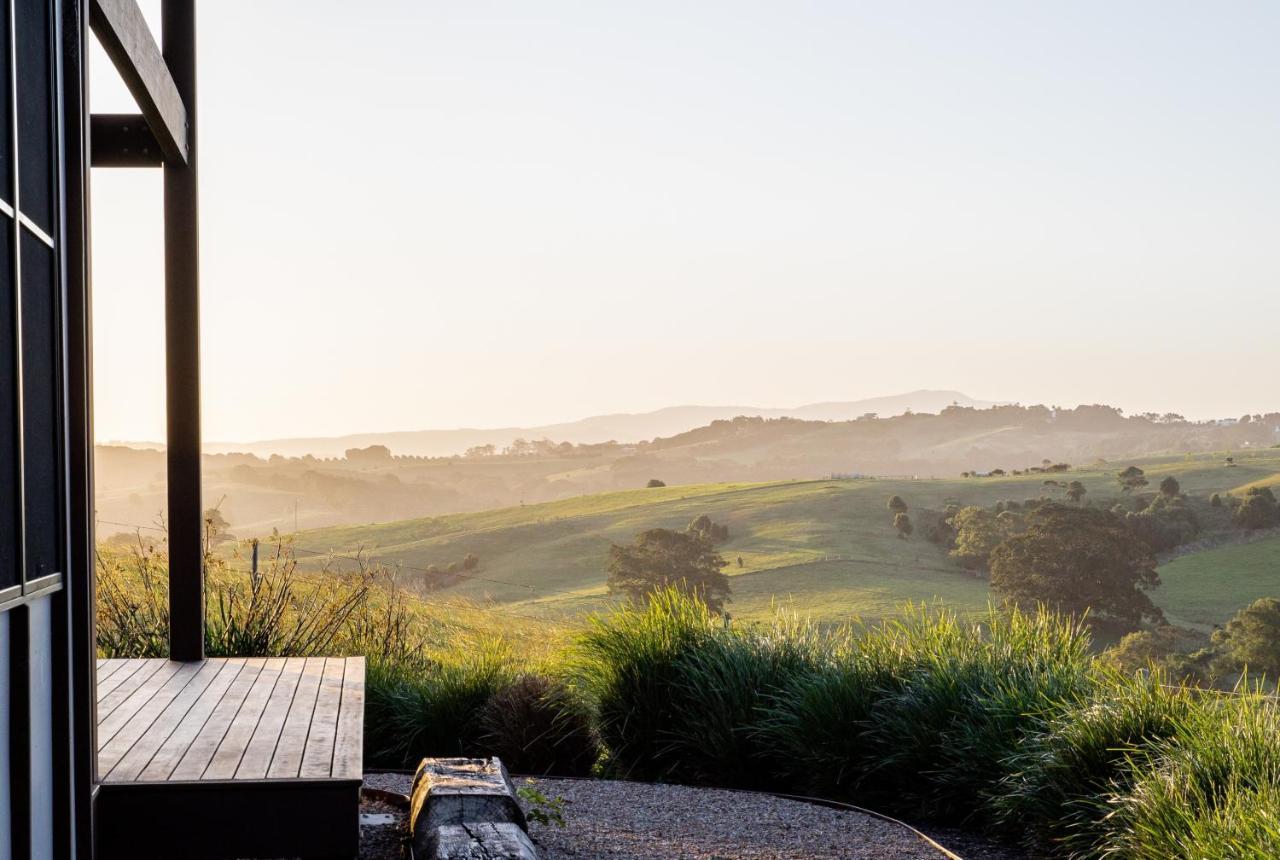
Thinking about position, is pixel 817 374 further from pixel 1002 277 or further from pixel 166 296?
pixel 166 296

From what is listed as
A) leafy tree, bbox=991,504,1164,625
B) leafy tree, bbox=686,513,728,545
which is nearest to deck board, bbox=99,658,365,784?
leafy tree, bbox=991,504,1164,625

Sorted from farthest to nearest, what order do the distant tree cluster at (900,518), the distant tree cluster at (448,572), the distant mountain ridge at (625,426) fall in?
1. the distant mountain ridge at (625,426)
2. the distant tree cluster at (900,518)
3. the distant tree cluster at (448,572)

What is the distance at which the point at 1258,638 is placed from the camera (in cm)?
2156

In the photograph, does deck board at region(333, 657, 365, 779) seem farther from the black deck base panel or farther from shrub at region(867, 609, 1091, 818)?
shrub at region(867, 609, 1091, 818)

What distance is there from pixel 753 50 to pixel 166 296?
27.1 ft

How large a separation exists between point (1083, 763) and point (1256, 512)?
1302 inches

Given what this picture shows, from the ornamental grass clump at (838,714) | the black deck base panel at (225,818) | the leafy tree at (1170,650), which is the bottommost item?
the leafy tree at (1170,650)

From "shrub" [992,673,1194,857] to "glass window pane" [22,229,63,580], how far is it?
11.0 feet

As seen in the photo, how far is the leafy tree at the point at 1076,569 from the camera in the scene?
25641mm

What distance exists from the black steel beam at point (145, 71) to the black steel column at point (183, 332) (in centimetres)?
7

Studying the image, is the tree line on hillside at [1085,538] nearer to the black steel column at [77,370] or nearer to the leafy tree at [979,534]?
the leafy tree at [979,534]

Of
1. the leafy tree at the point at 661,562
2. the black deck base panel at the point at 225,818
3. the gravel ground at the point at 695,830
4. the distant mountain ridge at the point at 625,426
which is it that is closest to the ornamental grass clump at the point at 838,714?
the gravel ground at the point at 695,830

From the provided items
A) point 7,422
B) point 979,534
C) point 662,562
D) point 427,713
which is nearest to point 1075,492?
point 979,534

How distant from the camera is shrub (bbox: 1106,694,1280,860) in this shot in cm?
292
